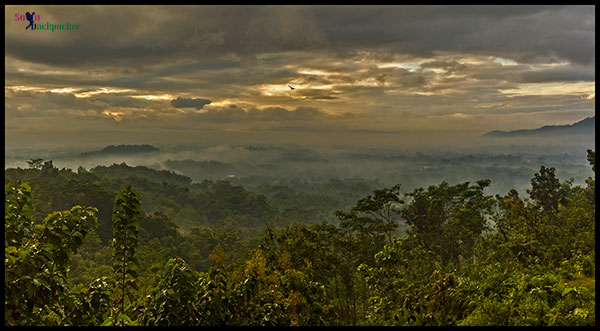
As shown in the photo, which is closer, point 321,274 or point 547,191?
point 321,274

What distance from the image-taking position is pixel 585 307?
9.61 ft

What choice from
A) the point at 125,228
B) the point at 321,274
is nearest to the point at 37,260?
the point at 125,228

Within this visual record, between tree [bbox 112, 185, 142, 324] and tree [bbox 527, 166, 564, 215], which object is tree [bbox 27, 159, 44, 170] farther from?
tree [bbox 112, 185, 142, 324]

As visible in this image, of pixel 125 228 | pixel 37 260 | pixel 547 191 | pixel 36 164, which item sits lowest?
pixel 547 191

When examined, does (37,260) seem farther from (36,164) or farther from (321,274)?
(36,164)

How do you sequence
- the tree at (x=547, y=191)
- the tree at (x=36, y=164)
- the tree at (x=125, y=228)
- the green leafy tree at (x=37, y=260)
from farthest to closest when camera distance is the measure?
the tree at (x=36, y=164) < the tree at (x=547, y=191) < the tree at (x=125, y=228) < the green leafy tree at (x=37, y=260)

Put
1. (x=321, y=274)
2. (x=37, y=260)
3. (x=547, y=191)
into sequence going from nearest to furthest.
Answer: (x=37, y=260) < (x=321, y=274) < (x=547, y=191)

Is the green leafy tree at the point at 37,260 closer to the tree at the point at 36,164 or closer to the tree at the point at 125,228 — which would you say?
the tree at the point at 125,228

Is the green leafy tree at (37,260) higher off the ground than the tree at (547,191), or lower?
higher

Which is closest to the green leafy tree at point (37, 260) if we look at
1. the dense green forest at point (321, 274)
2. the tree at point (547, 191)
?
the dense green forest at point (321, 274)

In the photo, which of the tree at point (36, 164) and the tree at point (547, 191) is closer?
the tree at point (547, 191)

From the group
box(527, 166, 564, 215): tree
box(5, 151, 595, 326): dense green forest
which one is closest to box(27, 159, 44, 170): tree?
box(5, 151, 595, 326): dense green forest

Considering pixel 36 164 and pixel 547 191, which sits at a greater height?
pixel 36 164

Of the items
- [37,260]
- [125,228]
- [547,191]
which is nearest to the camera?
[37,260]
